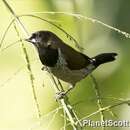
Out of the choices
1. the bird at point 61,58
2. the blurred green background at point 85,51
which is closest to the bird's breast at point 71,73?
the bird at point 61,58

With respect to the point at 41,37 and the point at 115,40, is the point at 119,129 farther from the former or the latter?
the point at 41,37

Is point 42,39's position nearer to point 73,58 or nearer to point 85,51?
point 73,58

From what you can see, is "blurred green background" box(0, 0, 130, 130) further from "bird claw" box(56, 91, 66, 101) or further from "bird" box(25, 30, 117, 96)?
"bird claw" box(56, 91, 66, 101)

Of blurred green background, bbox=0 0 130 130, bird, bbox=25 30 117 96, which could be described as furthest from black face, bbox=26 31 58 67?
blurred green background, bbox=0 0 130 130

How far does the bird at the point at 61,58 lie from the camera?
3.16 feet

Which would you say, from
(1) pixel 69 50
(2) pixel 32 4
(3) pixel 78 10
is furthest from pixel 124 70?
(1) pixel 69 50

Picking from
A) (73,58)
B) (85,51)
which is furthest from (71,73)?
(85,51)

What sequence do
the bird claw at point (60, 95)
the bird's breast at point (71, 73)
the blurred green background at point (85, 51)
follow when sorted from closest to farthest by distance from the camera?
1. the bird claw at point (60, 95)
2. the bird's breast at point (71, 73)
3. the blurred green background at point (85, 51)

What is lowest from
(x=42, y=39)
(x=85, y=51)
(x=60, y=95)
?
(x=60, y=95)

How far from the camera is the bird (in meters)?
0.96

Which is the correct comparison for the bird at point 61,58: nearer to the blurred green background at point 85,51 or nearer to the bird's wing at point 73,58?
the bird's wing at point 73,58

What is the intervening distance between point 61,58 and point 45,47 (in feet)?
0.14

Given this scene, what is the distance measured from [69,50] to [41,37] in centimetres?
7

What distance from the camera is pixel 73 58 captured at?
1007 millimetres
